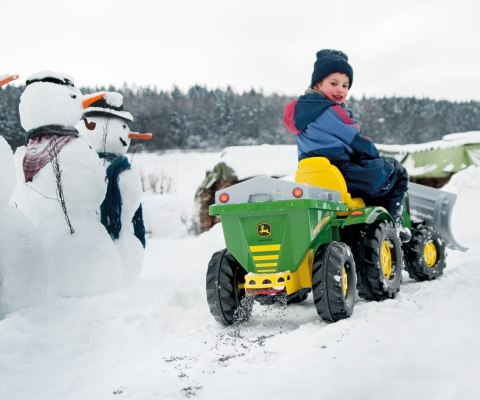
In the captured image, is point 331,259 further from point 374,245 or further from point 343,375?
point 343,375

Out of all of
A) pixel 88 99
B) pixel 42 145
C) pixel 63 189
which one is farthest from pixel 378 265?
pixel 88 99

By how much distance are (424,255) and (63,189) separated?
12.4 ft

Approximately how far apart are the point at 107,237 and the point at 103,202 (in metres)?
0.66

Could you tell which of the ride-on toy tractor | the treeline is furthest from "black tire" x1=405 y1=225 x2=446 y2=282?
the treeline

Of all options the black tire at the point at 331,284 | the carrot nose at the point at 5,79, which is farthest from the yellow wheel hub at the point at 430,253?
the carrot nose at the point at 5,79

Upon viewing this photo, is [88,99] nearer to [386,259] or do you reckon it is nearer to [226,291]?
[226,291]

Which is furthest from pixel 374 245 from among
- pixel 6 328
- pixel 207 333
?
pixel 6 328

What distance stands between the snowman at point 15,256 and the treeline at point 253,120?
145 feet

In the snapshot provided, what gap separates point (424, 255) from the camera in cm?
497

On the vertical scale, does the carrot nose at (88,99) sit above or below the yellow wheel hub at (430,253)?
above

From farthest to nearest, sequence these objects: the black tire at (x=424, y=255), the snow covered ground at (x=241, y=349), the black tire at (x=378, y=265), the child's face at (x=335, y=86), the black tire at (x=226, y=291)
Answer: the black tire at (x=424, y=255)
the child's face at (x=335, y=86)
the black tire at (x=378, y=265)
the black tire at (x=226, y=291)
the snow covered ground at (x=241, y=349)

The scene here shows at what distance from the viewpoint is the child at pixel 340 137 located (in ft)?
14.2

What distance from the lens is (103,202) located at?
21.2ft

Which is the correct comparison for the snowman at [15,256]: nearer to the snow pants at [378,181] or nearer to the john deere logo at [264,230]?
the john deere logo at [264,230]
